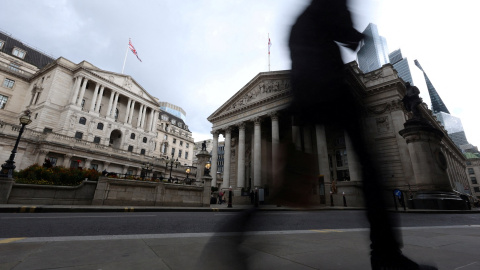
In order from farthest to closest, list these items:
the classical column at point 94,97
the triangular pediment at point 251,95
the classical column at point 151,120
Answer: the classical column at point 151,120
the classical column at point 94,97
the triangular pediment at point 251,95

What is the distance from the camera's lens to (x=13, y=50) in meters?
48.1

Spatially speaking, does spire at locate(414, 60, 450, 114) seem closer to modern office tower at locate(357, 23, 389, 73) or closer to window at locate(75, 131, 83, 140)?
window at locate(75, 131, 83, 140)

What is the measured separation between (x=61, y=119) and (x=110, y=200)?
3581 cm

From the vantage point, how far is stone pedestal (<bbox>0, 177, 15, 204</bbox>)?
34.3 feet

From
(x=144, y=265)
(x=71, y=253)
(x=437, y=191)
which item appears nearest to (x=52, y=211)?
(x=71, y=253)

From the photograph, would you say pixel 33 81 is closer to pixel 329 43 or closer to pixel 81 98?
pixel 81 98

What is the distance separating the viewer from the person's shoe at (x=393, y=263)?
1559 millimetres

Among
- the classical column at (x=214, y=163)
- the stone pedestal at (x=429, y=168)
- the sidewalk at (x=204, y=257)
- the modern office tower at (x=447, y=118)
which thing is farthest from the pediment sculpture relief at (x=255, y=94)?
the modern office tower at (x=447, y=118)

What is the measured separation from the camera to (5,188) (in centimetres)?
1054

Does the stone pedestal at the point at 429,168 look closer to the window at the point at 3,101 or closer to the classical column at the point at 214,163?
the classical column at the point at 214,163

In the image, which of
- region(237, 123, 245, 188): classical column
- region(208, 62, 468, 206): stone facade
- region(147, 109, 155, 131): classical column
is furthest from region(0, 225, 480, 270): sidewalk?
region(147, 109, 155, 131): classical column

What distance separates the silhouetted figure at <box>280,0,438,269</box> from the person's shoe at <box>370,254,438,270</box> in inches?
14.9

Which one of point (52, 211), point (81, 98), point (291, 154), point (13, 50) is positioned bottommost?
point (52, 211)

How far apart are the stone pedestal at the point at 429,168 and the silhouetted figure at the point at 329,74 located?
50.1 feet
